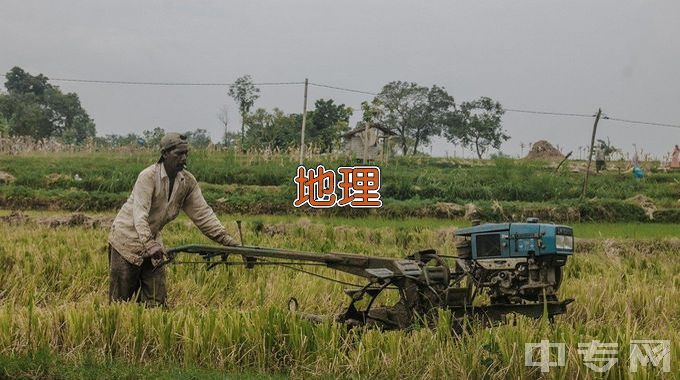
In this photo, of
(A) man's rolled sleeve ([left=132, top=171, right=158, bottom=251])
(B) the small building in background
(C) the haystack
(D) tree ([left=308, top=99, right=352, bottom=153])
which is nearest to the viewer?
(A) man's rolled sleeve ([left=132, top=171, right=158, bottom=251])

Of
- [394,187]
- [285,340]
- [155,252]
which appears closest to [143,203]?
[155,252]

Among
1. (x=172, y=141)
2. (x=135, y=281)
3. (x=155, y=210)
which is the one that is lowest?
(x=135, y=281)

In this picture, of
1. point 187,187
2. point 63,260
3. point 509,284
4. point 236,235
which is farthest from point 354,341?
point 236,235

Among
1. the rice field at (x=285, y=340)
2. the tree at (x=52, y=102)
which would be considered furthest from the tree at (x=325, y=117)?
the rice field at (x=285, y=340)

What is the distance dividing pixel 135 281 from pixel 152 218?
23.1 inches

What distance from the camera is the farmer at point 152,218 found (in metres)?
6.04

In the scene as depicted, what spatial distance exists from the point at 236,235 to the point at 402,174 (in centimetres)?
1129

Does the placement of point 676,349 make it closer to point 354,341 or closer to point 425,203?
point 354,341

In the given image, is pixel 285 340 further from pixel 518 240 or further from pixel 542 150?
pixel 542 150

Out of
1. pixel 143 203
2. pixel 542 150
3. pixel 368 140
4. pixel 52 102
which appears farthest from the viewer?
pixel 52 102

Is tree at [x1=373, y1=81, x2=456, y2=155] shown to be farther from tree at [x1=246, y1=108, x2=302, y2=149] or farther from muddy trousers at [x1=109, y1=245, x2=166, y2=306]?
muddy trousers at [x1=109, y1=245, x2=166, y2=306]

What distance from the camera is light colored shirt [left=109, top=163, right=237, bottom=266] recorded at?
6.02 metres

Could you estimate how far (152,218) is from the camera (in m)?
6.22

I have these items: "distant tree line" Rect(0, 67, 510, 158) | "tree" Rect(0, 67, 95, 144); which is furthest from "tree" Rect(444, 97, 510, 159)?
"tree" Rect(0, 67, 95, 144)
